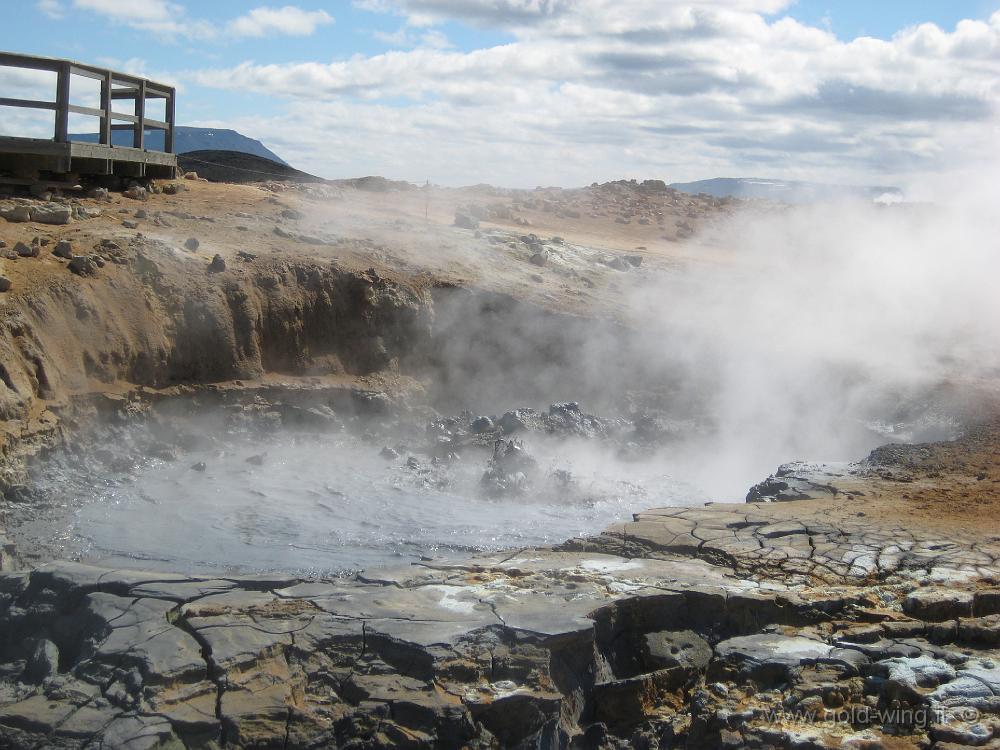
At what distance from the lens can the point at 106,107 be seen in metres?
11.0

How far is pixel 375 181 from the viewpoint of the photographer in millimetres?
18625

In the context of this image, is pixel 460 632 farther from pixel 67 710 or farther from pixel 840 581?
pixel 840 581

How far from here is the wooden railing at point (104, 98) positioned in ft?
33.3

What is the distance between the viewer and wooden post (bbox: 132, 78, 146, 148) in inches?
461

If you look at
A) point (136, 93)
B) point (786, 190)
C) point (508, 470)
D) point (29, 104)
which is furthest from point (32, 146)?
point (786, 190)

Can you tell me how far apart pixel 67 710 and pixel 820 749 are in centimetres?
289

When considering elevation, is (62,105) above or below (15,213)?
above

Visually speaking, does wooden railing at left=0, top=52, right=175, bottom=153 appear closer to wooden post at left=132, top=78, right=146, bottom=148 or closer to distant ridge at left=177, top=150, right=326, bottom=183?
wooden post at left=132, top=78, right=146, bottom=148

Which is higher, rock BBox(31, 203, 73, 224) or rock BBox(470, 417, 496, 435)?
rock BBox(31, 203, 73, 224)

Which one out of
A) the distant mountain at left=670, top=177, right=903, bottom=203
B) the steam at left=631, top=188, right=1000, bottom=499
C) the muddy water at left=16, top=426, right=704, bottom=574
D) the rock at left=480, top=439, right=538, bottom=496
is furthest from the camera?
the distant mountain at left=670, top=177, right=903, bottom=203

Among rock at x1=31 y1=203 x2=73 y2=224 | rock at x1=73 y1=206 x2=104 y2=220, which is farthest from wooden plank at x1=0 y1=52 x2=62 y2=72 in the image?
rock at x1=31 y1=203 x2=73 y2=224

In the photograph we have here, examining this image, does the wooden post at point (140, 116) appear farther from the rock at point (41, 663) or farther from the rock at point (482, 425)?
the rock at point (41, 663)

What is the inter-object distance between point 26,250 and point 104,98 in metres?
3.58

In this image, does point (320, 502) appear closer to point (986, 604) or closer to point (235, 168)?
point (986, 604)
